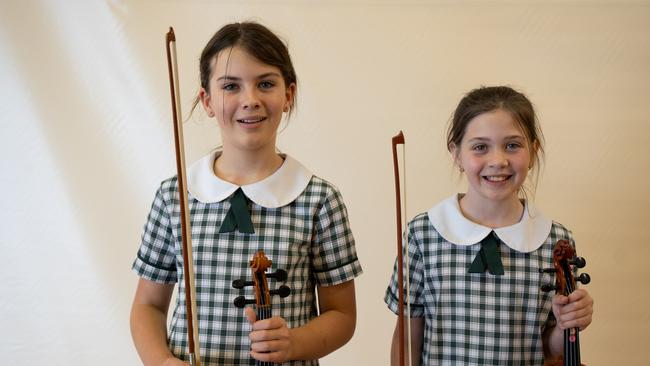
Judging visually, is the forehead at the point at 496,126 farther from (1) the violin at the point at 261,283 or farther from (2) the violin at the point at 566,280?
(1) the violin at the point at 261,283

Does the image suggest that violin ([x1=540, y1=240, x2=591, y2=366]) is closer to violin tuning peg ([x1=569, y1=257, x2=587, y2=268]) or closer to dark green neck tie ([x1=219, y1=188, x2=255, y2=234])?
violin tuning peg ([x1=569, y1=257, x2=587, y2=268])

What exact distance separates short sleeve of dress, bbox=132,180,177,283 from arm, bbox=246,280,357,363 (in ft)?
0.67

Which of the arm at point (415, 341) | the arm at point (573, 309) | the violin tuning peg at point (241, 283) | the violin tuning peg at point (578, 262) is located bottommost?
the arm at point (415, 341)

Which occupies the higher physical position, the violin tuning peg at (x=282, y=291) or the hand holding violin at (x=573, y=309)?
the violin tuning peg at (x=282, y=291)

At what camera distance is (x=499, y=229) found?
1.25 m

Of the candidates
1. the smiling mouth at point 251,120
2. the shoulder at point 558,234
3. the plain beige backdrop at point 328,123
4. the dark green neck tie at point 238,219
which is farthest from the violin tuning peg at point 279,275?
the plain beige backdrop at point 328,123

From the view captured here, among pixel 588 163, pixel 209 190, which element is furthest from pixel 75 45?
pixel 588 163

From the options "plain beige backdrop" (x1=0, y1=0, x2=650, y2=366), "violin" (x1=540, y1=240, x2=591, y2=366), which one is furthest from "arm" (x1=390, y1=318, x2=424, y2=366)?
"plain beige backdrop" (x1=0, y1=0, x2=650, y2=366)

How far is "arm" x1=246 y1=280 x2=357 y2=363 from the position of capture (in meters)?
1.07

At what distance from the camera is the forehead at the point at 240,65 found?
45.7 inches

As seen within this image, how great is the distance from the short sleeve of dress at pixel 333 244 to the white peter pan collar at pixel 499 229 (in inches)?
6.2

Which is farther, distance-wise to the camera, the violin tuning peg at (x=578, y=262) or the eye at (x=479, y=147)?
the eye at (x=479, y=147)

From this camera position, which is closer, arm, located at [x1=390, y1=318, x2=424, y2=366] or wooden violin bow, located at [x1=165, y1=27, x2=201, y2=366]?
wooden violin bow, located at [x1=165, y1=27, x2=201, y2=366]

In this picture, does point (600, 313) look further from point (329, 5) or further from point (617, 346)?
point (329, 5)
